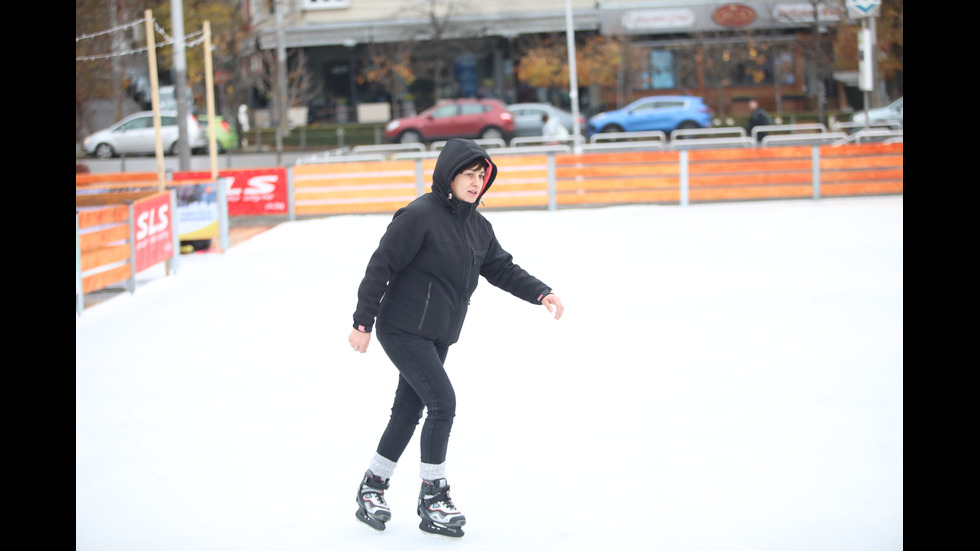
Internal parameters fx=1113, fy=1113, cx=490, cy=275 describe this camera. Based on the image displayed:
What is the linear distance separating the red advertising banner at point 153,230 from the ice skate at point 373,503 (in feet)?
24.6

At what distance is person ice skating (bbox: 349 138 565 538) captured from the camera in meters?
4.17

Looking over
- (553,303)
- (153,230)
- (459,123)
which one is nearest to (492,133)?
(459,123)

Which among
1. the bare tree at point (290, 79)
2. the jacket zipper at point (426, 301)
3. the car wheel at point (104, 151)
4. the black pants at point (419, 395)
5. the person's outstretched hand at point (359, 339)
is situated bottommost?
the black pants at point (419, 395)

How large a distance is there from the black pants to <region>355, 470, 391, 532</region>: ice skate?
0.39 feet

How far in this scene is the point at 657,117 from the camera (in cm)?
3216

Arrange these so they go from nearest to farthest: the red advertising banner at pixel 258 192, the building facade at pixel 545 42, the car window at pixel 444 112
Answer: the red advertising banner at pixel 258 192
the car window at pixel 444 112
the building facade at pixel 545 42

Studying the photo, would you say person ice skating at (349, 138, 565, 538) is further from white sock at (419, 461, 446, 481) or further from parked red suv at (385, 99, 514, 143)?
parked red suv at (385, 99, 514, 143)

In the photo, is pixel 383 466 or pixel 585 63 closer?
pixel 383 466

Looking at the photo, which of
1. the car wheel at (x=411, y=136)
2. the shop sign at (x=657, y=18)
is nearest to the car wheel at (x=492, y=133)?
the car wheel at (x=411, y=136)

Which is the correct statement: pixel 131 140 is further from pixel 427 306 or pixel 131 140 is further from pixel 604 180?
pixel 427 306

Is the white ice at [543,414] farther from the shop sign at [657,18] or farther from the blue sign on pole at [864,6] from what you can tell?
the shop sign at [657,18]

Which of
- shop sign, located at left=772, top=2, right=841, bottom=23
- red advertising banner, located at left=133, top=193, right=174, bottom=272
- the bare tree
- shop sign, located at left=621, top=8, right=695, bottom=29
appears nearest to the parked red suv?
the bare tree

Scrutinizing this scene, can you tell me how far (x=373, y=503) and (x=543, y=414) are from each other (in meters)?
1.99

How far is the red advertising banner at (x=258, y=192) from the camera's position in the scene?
18.6m
